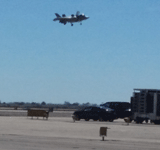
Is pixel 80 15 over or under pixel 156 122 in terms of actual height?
over

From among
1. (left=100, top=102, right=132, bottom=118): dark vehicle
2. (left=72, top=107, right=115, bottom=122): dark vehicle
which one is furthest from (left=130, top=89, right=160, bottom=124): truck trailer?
(left=100, top=102, right=132, bottom=118): dark vehicle

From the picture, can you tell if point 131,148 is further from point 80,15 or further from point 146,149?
point 80,15

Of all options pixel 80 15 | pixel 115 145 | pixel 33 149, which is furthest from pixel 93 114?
pixel 80 15

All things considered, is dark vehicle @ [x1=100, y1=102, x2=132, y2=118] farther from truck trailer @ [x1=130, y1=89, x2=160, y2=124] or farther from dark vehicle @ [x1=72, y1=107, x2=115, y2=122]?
truck trailer @ [x1=130, y1=89, x2=160, y2=124]

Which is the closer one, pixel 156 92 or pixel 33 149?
A: pixel 33 149

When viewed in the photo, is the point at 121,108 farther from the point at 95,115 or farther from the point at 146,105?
the point at 146,105

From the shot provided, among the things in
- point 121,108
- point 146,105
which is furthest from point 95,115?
point 146,105

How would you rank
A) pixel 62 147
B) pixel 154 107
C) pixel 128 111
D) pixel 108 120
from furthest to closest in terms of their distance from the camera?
pixel 128 111 → pixel 108 120 → pixel 154 107 → pixel 62 147

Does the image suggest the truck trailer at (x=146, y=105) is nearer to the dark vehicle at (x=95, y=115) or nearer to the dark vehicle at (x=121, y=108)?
the dark vehicle at (x=95, y=115)
